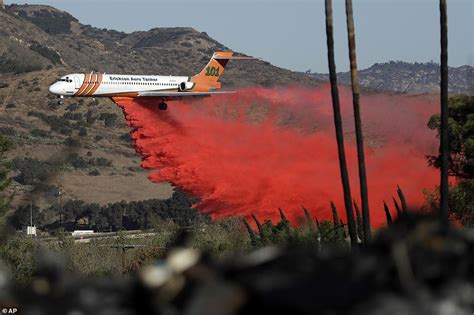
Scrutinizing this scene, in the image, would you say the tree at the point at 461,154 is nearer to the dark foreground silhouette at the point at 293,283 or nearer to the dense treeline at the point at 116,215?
the dark foreground silhouette at the point at 293,283

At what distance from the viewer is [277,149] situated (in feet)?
242

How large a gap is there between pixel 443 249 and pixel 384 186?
67.4 metres

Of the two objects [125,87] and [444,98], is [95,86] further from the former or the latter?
[444,98]

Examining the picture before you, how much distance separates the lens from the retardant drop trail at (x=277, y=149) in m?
66.4

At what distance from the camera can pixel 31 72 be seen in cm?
18550

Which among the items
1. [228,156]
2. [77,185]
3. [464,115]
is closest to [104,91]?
[228,156]

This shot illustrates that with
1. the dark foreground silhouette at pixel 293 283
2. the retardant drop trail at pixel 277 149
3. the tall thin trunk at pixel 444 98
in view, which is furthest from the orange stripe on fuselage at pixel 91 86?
the dark foreground silhouette at pixel 293 283

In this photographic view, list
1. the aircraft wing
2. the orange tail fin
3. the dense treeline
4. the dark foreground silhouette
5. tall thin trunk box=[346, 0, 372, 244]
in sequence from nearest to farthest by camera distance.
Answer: the dark foreground silhouette, tall thin trunk box=[346, 0, 372, 244], the aircraft wing, the orange tail fin, the dense treeline

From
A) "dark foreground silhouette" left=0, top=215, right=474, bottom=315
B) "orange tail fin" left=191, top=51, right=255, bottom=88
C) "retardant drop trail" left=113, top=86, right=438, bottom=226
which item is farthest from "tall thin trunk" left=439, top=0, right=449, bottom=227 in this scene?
"orange tail fin" left=191, top=51, right=255, bottom=88

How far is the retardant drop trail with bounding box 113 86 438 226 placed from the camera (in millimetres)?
66375

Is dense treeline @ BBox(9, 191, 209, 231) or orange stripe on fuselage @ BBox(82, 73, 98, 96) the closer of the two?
orange stripe on fuselage @ BBox(82, 73, 98, 96)

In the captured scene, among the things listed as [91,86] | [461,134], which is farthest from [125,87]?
[461,134]

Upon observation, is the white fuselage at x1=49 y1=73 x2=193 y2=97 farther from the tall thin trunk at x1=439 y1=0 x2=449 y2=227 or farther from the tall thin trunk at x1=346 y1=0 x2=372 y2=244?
the tall thin trunk at x1=439 y1=0 x2=449 y2=227

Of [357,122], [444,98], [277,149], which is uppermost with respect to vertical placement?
[444,98]
